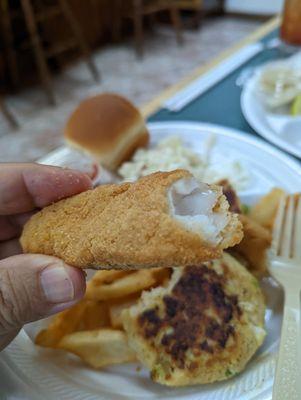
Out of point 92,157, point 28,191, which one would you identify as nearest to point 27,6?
point 92,157

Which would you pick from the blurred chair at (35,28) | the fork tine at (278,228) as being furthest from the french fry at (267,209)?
the blurred chair at (35,28)

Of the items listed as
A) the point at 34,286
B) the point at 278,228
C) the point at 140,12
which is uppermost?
the point at 34,286

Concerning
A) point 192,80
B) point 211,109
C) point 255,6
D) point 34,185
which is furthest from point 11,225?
point 255,6

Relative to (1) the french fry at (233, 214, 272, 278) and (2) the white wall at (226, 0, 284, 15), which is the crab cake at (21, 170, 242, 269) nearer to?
(1) the french fry at (233, 214, 272, 278)

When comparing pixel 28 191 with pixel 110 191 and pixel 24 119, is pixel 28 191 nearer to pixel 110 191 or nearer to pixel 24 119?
pixel 110 191

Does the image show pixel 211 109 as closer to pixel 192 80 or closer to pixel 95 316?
pixel 192 80

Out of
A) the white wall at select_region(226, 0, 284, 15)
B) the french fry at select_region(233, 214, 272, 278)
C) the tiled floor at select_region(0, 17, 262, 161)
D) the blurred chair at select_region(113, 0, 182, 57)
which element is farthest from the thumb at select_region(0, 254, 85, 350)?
the white wall at select_region(226, 0, 284, 15)
